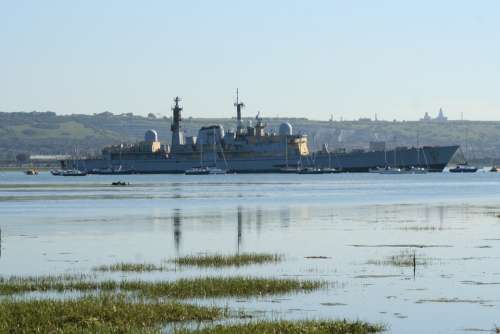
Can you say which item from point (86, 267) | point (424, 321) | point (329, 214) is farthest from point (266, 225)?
point (424, 321)

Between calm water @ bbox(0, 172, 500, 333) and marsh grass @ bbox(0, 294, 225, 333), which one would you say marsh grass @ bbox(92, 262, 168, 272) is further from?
marsh grass @ bbox(0, 294, 225, 333)

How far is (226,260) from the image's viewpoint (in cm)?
4134

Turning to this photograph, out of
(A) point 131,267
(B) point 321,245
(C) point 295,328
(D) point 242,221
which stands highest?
(C) point 295,328

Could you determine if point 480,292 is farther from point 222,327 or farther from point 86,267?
point 86,267

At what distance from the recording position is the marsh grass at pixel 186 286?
105 feet

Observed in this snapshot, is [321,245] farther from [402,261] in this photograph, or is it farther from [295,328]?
[295,328]

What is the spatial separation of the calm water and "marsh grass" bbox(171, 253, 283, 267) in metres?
1.03

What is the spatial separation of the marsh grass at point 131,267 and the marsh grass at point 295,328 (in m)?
12.8

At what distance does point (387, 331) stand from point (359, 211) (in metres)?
52.1

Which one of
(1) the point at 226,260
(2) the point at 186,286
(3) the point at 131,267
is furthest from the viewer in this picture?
(1) the point at 226,260

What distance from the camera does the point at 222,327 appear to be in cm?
2600

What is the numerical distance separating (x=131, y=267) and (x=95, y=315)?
11.8m

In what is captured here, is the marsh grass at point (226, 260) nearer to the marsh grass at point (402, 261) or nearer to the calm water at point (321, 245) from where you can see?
the calm water at point (321, 245)

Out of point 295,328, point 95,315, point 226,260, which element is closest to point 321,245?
point 226,260
